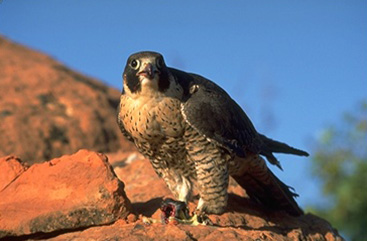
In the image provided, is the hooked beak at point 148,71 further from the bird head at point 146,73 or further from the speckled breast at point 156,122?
the speckled breast at point 156,122

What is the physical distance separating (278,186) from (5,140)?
200 inches

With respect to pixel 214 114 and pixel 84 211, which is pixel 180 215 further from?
pixel 214 114

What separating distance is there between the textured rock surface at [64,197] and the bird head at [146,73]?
0.74m

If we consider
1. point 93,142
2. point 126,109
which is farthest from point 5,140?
point 126,109

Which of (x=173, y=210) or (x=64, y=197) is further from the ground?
(x=173, y=210)

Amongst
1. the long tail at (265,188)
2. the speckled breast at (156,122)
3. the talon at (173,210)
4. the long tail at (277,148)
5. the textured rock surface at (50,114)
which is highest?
the long tail at (277,148)

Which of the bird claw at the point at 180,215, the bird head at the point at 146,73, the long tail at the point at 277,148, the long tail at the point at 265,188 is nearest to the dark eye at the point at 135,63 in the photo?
the bird head at the point at 146,73

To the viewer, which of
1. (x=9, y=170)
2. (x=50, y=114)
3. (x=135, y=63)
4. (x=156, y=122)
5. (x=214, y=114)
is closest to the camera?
(x=135, y=63)

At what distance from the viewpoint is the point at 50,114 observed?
10336 millimetres

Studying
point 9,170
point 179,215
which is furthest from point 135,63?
point 9,170

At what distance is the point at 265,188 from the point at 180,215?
1.44 metres

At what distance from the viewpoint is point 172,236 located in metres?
4.41

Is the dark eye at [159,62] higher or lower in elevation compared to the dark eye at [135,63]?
higher

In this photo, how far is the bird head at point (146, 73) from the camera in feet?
16.0
